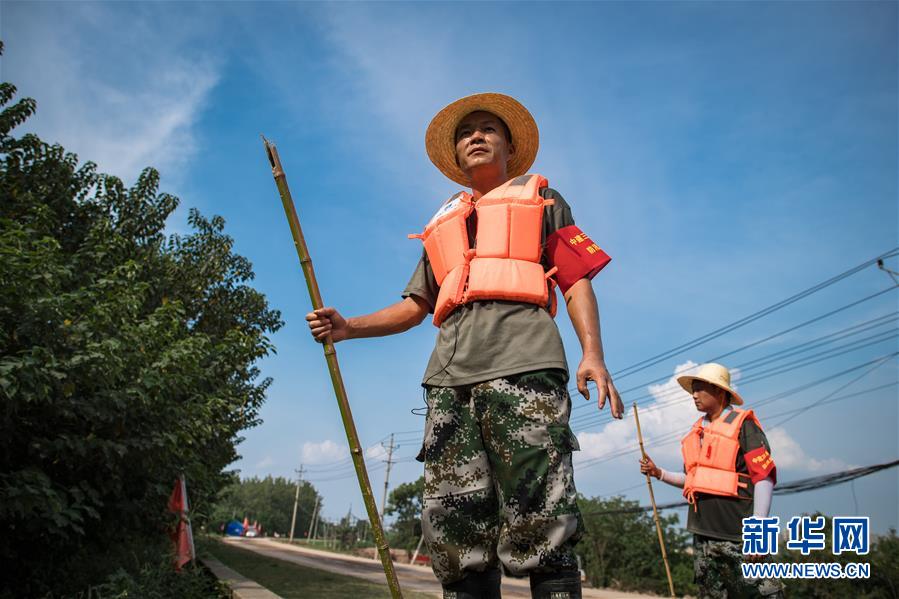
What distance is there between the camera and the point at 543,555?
189cm

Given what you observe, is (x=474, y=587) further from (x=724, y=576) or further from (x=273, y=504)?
(x=273, y=504)

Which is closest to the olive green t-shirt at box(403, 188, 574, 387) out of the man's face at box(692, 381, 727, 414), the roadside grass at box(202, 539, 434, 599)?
the man's face at box(692, 381, 727, 414)

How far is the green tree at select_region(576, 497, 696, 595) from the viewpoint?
16.1 meters

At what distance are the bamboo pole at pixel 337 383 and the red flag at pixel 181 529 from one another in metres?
7.06

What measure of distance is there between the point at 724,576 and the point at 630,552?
14285 millimetres

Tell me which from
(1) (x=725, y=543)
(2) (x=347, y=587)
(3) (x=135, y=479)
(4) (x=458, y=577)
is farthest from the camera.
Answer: (2) (x=347, y=587)

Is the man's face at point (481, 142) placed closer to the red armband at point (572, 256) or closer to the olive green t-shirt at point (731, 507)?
the red armband at point (572, 256)

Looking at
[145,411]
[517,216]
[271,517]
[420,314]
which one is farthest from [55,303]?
[271,517]

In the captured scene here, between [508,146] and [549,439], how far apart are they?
56.8 inches

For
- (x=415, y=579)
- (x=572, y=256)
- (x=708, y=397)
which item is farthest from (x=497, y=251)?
(x=415, y=579)

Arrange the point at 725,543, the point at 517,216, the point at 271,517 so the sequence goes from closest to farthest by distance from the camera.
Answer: the point at 517,216
the point at 725,543
the point at 271,517

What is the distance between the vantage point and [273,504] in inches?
4247

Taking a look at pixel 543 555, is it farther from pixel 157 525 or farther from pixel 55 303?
pixel 157 525

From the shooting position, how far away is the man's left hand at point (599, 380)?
2.04 metres
